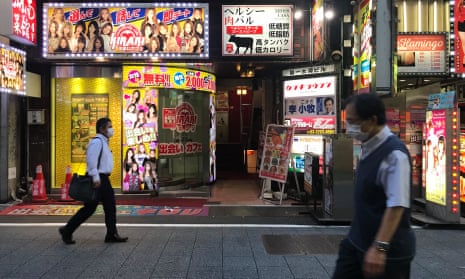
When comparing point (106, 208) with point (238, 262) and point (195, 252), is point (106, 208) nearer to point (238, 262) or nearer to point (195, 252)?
point (195, 252)

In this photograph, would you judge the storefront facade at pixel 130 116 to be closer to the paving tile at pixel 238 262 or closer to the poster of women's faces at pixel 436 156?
the paving tile at pixel 238 262

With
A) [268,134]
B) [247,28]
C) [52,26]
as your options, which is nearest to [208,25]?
[247,28]

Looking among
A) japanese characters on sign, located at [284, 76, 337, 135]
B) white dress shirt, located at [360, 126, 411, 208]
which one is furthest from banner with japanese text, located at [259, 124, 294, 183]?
white dress shirt, located at [360, 126, 411, 208]

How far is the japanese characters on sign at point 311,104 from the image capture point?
10727 mm

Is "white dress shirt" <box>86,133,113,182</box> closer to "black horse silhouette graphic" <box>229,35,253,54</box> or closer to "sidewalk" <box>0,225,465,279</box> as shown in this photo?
Answer: "sidewalk" <box>0,225,465,279</box>

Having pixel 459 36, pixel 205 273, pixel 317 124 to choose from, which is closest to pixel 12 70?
pixel 205 273

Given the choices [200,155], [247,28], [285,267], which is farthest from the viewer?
[200,155]

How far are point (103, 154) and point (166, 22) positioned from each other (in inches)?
207

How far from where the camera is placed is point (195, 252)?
607 cm

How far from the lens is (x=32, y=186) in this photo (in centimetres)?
1038

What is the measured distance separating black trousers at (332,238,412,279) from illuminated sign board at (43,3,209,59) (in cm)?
838

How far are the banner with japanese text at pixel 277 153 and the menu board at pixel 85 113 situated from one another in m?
4.48

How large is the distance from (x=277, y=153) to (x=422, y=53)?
434cm

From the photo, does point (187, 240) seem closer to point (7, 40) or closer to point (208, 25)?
point (208, 25)
